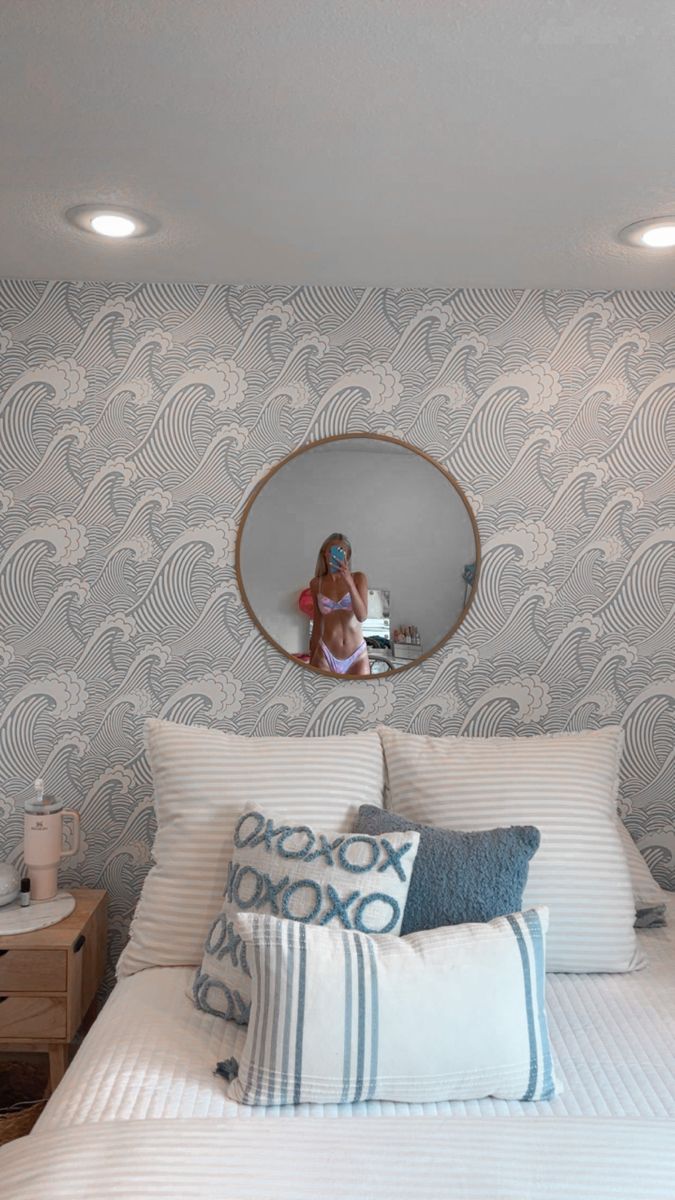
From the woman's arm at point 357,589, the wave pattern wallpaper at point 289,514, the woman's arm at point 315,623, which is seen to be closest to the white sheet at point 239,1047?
the wave pattern wallpaper at point 289,514

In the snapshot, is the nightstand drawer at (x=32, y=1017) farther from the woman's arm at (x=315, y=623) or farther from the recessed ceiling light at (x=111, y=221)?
the recessed ceiling light at (x=111, y=221)

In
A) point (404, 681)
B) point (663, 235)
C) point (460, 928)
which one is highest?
point (663, 235)

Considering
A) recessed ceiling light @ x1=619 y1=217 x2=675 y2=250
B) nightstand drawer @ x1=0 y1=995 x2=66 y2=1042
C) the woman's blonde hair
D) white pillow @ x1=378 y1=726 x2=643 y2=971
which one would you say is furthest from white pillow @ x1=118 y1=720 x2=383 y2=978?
recessed ceiling light @ x1=619 y1=217 x2=675 y2=250

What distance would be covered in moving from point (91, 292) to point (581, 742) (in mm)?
1847

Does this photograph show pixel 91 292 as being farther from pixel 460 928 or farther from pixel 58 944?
pixel 460 928

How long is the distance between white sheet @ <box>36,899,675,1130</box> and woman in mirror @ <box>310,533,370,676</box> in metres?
0.99

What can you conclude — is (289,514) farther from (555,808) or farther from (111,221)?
(555,808)

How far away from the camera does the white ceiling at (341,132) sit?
152 cm

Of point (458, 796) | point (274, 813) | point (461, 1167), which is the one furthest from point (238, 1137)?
point (458, 796)

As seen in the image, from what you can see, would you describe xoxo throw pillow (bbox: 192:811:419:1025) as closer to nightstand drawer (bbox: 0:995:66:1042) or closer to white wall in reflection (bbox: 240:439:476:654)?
nightstand drawer (bbox: 0:995:66:1042)

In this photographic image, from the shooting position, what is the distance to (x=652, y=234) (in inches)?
92.5

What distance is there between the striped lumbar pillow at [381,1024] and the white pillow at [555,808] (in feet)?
1.47

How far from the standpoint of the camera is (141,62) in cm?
162

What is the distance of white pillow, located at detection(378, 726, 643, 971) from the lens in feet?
7.09
